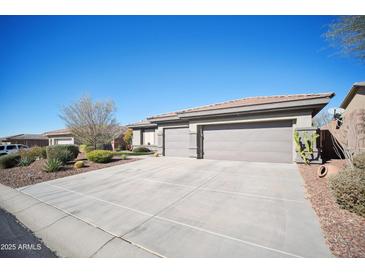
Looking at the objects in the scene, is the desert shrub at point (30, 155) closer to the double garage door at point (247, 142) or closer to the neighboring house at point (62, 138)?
the double garage door at point (247, 142)

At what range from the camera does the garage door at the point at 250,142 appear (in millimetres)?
9781

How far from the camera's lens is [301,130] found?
9.12 meters

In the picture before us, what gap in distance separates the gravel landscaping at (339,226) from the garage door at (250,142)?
534cm

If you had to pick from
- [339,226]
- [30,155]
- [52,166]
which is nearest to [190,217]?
[339,226]

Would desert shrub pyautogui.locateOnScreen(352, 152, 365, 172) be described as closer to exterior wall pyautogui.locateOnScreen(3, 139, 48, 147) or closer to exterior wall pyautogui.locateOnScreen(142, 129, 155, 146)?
exterior wall pyautogui.locateOnScreen(142, 129, 155, 146)

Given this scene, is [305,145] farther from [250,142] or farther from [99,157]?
[99,157]

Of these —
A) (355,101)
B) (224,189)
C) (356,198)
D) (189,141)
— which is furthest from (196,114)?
(355,101)

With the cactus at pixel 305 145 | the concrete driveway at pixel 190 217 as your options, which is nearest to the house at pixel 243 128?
the cactus at pixel 305 145

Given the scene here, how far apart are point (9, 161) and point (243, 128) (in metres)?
15.9

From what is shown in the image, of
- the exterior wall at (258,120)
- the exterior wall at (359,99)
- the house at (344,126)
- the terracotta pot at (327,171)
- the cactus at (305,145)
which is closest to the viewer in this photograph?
the terracotta pot at (327,171)

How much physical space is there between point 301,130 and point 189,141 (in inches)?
282

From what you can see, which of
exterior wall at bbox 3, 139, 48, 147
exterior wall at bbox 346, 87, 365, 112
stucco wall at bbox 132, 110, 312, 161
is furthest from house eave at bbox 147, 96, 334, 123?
exterior wall at bbox 3, 139, 48, 147

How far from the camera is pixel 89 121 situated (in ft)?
52.2

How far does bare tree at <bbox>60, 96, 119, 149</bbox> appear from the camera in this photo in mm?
15828
